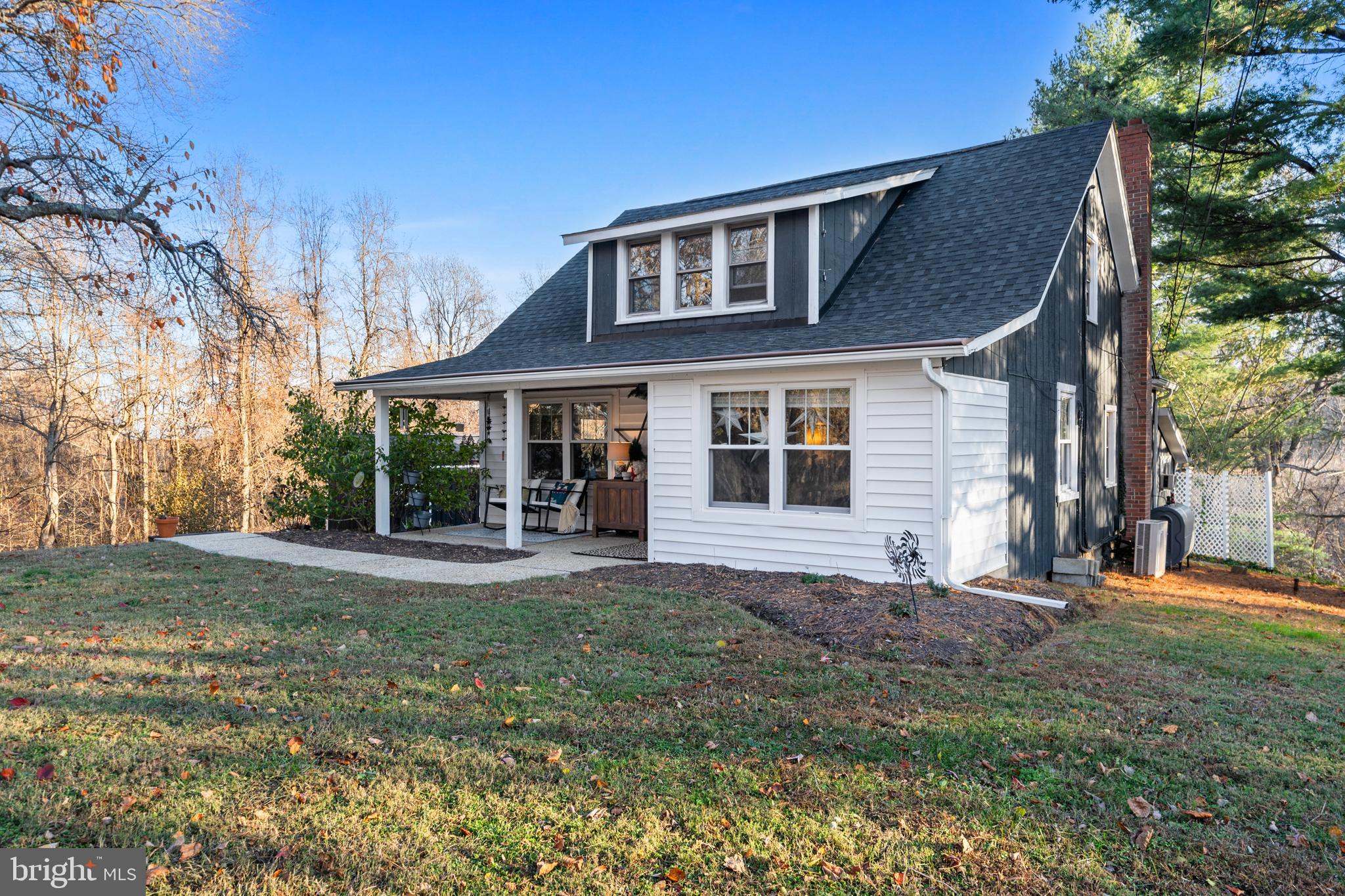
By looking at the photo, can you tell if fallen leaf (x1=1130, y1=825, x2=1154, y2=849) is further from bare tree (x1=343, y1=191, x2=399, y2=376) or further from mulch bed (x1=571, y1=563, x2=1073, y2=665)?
bare tree (x1=343, y1=191, x2=399, y2=376)

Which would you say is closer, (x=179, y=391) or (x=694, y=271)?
(x=694, y=271)

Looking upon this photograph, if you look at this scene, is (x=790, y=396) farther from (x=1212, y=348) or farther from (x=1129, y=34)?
(x=1129, y=34)

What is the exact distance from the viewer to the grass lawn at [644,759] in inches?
115

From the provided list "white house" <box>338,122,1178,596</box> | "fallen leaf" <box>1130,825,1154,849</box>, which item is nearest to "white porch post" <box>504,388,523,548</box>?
"white house" <box>338,122,1178,596</box>

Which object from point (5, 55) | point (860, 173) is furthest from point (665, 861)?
point (860, 173)

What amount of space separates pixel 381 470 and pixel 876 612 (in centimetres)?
887

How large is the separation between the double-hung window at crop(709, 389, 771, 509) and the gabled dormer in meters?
1.49

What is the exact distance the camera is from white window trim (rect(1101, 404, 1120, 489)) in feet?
43.6

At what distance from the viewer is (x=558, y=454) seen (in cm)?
1384

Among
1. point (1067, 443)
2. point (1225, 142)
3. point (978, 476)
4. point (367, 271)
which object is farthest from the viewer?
point (367, 271)

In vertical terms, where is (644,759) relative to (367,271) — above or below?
below

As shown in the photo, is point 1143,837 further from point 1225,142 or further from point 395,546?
point 1225,142

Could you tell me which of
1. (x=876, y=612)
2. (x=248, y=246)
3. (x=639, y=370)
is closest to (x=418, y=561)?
(x=639, y=370)
